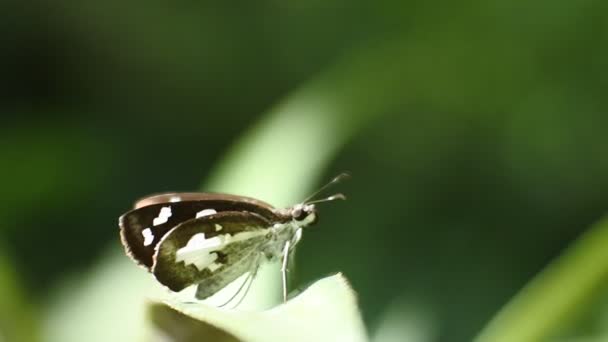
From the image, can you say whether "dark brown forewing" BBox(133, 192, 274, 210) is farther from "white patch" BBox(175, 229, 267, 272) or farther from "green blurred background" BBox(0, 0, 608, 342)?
"green blurred background" BBox(0, 0, 608, 342)

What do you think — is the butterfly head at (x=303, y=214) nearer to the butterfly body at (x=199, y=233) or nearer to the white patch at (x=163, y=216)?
the butterfly body at (x=199, y=233)

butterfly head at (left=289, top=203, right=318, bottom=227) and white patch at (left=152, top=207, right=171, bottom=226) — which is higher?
white patch at (left=152, top=207, right=171, bottom=226)

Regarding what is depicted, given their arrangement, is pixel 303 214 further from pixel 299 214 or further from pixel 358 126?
pixel 358 126

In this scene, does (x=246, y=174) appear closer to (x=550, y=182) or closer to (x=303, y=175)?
(x=303, y=175)

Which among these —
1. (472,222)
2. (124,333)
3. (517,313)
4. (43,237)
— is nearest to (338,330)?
(517,313)

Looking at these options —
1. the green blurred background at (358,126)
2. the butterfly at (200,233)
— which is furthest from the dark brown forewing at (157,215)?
the green blurred background at (358,126)

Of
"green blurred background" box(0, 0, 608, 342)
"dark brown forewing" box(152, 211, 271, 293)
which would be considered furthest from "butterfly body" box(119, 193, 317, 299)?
"green blurred background" box(0, 0, 608, 342)

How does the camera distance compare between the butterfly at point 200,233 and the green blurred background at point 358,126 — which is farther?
the green blurred background at point 358,126

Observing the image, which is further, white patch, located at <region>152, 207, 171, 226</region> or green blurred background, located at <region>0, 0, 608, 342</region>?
green blurred background, located at <region>0, 0, 608, 342</region>

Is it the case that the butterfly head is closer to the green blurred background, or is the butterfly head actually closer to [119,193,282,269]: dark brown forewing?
[119,193,282,269]: dark brown forewing
